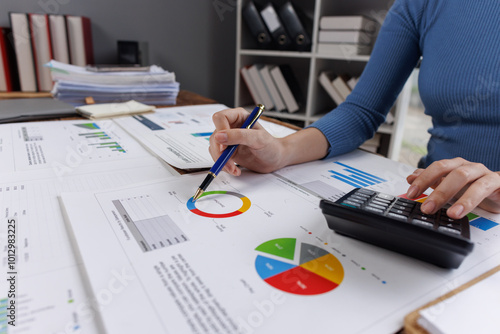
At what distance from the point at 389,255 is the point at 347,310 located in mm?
101

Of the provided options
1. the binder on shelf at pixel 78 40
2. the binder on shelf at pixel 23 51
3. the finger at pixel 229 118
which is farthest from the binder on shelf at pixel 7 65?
the finger at pixel 229 118

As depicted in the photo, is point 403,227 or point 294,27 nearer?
point 403,227

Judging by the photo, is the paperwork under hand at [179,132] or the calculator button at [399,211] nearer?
the calculator button at [399,211]

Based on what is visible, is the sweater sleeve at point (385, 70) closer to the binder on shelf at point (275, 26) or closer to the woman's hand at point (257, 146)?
the woman's hand at point (257, 146)

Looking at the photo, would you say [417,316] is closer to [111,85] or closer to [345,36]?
[111,85]

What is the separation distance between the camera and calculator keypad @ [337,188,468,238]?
346 millimetres

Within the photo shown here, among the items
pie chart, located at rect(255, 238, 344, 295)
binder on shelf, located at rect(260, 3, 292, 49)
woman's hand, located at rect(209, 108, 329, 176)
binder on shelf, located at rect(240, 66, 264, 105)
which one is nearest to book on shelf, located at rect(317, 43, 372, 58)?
binder on shelf, located at rect(260, 3, 292, 49)

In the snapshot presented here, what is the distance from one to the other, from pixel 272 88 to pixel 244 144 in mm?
1414

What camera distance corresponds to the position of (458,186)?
40 cm

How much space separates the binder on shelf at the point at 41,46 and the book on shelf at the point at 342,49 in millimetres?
1156

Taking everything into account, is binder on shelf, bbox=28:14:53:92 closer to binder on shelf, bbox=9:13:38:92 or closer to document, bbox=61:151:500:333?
binder on shelf, bbox=9:13:38:92

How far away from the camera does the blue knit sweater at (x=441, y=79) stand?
2.23 feet

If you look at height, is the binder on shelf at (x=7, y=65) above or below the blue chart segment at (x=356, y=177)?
above

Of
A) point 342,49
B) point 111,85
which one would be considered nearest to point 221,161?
point 111,85
